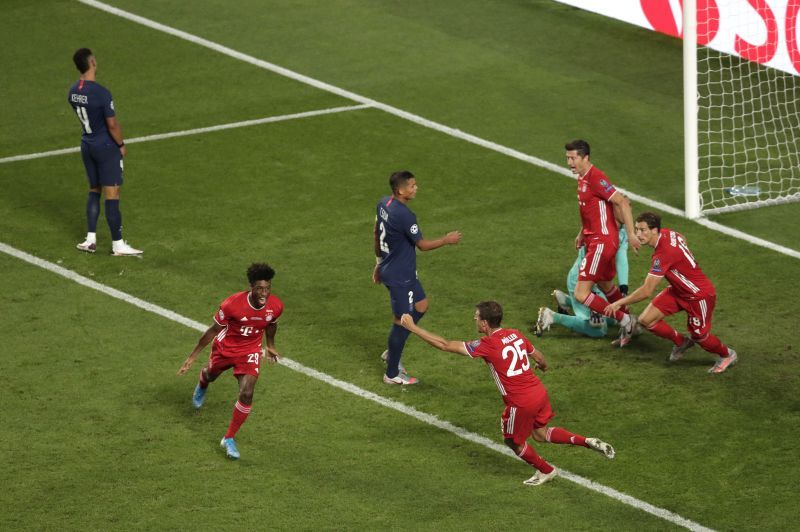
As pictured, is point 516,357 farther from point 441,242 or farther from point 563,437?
point 441,242

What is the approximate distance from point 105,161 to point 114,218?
636 mm

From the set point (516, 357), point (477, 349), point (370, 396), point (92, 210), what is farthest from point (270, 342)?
point (92, 210)

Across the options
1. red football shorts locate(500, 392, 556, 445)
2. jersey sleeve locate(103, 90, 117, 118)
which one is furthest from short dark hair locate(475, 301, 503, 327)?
jersey sleeve locate(103, 90, 117, 118)

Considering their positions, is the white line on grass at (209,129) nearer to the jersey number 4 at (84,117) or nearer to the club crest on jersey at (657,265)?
the jersey number 4 at (84,117)

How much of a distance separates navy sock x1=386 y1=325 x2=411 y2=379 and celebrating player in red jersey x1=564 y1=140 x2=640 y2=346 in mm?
2037

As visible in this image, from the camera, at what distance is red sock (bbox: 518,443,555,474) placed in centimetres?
1172

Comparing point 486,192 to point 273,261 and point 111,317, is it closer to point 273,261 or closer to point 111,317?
point 273,261

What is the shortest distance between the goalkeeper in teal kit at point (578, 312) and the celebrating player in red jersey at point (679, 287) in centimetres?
80

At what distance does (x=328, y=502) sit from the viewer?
11562 millimetres

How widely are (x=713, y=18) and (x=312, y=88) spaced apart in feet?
19.4

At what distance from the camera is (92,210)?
16625mm

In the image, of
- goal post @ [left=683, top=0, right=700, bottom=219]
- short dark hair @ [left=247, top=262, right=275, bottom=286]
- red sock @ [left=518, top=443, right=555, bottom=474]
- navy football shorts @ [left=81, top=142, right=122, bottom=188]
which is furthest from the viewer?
goal post @ [left=683, top=0, right=700, bottom=219]

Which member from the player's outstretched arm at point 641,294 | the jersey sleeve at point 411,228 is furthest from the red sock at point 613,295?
the jersey sleeve at point 411,228

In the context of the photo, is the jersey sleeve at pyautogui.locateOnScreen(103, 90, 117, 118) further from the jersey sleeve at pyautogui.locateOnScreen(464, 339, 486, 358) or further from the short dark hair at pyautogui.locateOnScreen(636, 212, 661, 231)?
the jersey sleeve at pyautogui.locateOnScreen(464, 339, 486, 358)
